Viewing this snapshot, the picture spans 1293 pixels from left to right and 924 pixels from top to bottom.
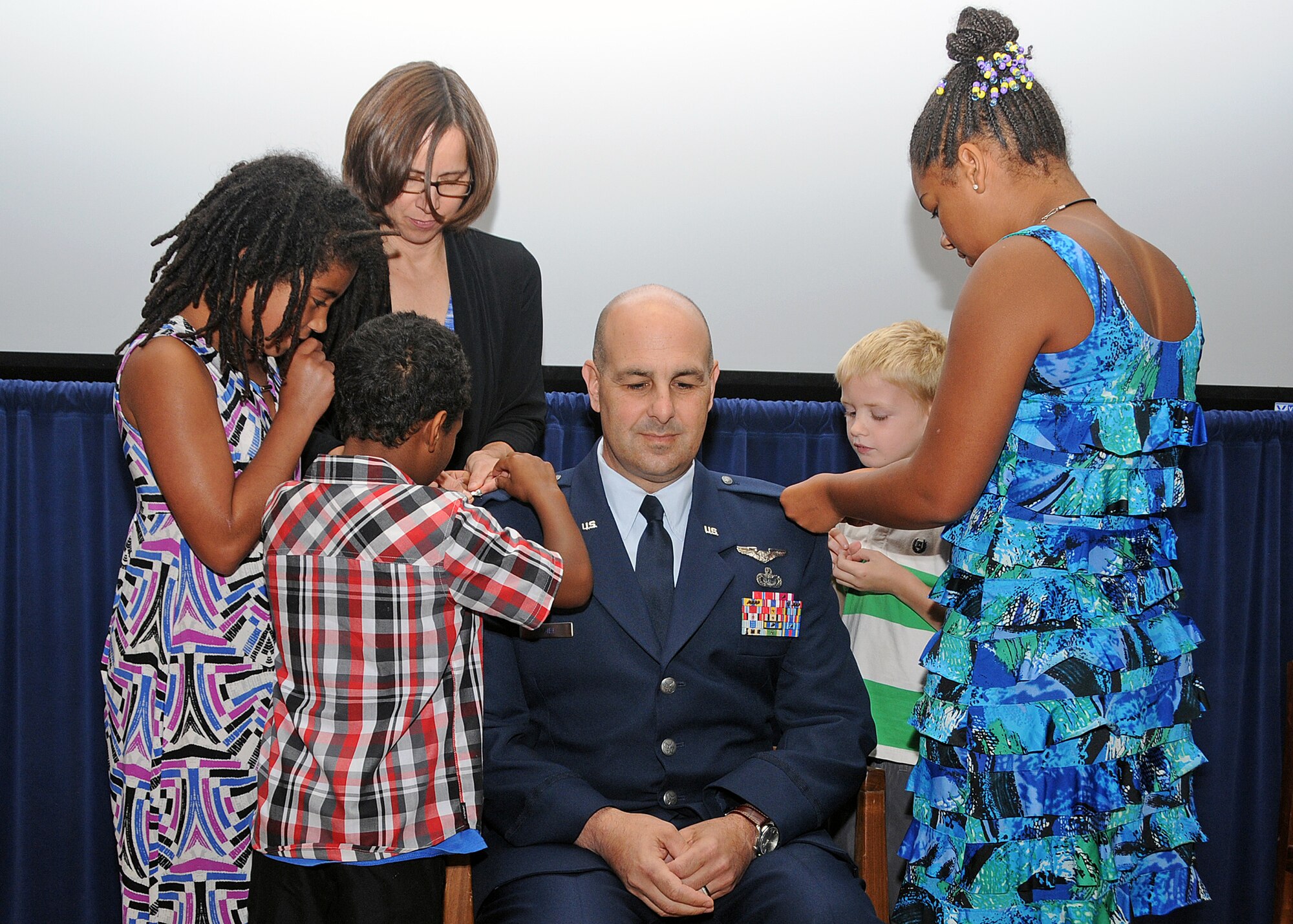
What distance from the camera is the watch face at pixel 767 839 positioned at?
6.47 ft

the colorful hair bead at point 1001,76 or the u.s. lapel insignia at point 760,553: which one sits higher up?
the colorful hair bead at point 1001,76

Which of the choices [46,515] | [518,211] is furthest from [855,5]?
[46,515]

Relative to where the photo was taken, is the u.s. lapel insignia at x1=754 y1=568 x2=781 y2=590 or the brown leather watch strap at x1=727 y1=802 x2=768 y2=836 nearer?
the brown leather watch strap at x1=727 y1=802 x2=768 y2=836

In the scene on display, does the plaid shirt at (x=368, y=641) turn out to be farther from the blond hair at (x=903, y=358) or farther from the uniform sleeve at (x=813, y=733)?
the blond hair at (x=903, y=358)

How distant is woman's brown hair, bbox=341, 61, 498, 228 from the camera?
2.37 m

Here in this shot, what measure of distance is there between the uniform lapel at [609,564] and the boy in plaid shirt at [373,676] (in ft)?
0.82

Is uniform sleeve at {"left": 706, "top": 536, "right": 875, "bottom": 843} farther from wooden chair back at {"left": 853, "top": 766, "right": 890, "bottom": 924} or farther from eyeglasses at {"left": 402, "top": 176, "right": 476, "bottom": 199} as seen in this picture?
eyeglasses at {"left": 402, "top": 176, "right": 476, "bottom": 199}

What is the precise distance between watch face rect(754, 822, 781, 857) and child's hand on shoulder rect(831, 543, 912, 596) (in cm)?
67

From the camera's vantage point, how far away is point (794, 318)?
346 cm

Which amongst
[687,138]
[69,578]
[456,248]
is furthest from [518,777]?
[687,138]

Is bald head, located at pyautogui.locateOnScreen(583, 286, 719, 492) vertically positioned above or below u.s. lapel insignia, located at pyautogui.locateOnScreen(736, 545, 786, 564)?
above

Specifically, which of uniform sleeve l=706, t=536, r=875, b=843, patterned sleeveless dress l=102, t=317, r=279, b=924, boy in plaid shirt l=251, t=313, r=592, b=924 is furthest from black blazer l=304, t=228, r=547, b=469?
uniform sleeve l=706, t=536, r=875, b=843

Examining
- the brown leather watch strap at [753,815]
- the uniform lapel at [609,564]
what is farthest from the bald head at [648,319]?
the brown leather watch strap at [753,815]

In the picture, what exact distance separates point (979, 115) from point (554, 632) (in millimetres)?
1229
